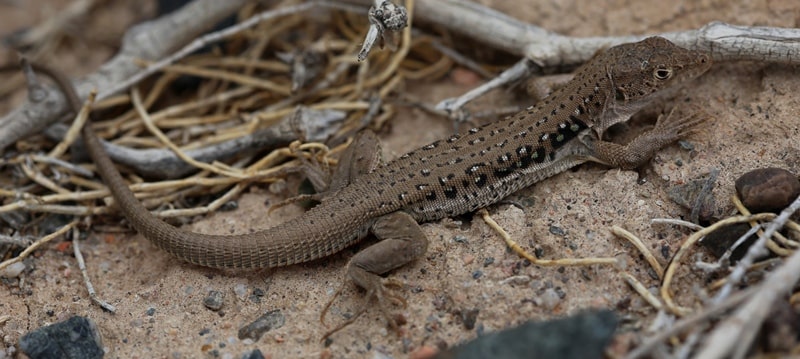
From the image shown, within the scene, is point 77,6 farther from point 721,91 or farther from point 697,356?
point 697,356

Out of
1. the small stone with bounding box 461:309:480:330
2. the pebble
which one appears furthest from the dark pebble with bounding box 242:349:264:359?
the pebble

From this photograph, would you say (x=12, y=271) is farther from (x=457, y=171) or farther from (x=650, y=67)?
(x=650, y=67)

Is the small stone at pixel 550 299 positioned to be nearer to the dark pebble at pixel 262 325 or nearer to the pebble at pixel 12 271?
the dark pebble at pixel 262 325

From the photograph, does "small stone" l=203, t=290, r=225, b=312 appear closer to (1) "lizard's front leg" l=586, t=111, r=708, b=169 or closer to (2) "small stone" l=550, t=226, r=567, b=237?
(2) "small stone" l=550, t=226, r=567, b=237

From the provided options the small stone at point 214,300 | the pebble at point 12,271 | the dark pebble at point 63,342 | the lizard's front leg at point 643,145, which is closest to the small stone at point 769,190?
the lizard's front leg at point 643,145

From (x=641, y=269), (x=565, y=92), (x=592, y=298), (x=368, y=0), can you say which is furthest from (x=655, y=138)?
(x=368, y=0)

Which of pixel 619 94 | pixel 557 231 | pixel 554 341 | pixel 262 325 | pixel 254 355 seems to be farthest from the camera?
pixel 619 94

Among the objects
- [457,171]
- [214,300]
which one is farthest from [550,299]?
[214,300]
